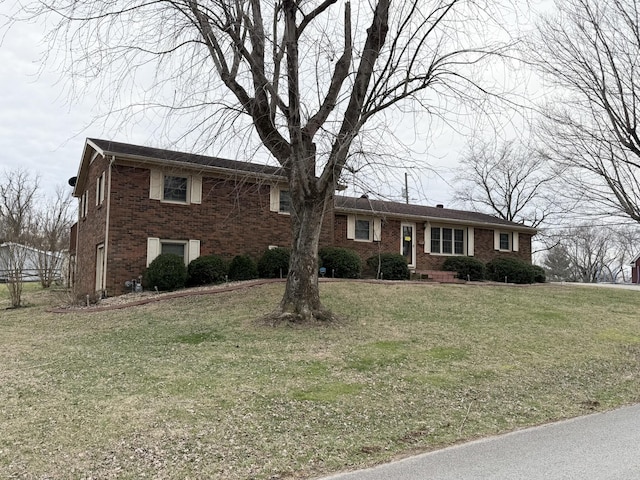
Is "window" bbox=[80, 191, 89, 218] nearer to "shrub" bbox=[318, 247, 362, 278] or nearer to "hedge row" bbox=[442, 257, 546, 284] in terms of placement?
"shrub" bbox=[318, 247, 362, 278]

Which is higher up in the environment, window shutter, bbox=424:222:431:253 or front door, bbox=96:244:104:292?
window shutter, bbox=424:222:431:253

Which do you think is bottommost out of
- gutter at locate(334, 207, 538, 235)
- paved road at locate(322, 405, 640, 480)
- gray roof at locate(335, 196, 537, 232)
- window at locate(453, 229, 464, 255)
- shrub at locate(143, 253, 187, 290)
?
paved road at locate(322, 405, 640, 480)

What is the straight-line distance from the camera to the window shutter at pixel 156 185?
14.9 metres

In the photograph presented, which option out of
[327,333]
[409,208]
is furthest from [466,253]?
[327,333]

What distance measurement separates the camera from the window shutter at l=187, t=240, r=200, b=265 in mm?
15453

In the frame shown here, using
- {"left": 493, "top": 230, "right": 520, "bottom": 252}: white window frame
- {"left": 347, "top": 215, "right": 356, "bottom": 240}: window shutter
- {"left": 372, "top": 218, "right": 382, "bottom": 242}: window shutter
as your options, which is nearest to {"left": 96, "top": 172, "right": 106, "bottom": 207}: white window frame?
{"left": 347, "top": 215, "right": 356, "bottom": 240}: window shutter

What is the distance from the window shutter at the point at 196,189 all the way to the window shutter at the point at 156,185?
99 centimetres

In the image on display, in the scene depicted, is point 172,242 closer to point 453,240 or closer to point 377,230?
point 377,230

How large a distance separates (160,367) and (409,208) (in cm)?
1750

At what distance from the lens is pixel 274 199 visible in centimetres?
1720

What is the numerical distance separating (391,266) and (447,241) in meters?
4.70

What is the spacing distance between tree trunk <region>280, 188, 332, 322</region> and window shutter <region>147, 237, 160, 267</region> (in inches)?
268

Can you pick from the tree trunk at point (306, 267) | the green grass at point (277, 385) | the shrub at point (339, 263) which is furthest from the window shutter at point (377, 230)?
the tree trunk at point (306, 267)

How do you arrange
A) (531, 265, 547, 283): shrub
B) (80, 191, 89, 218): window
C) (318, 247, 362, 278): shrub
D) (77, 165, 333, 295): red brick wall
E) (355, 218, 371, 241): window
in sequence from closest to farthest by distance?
(77, 165, 333, 295): red brick wall → (318, 247, 362, 278): shrub → (80, 191, 89, 218): window → (355, 218, 371, 241): window → (531, 265, 547, 283): shrub
